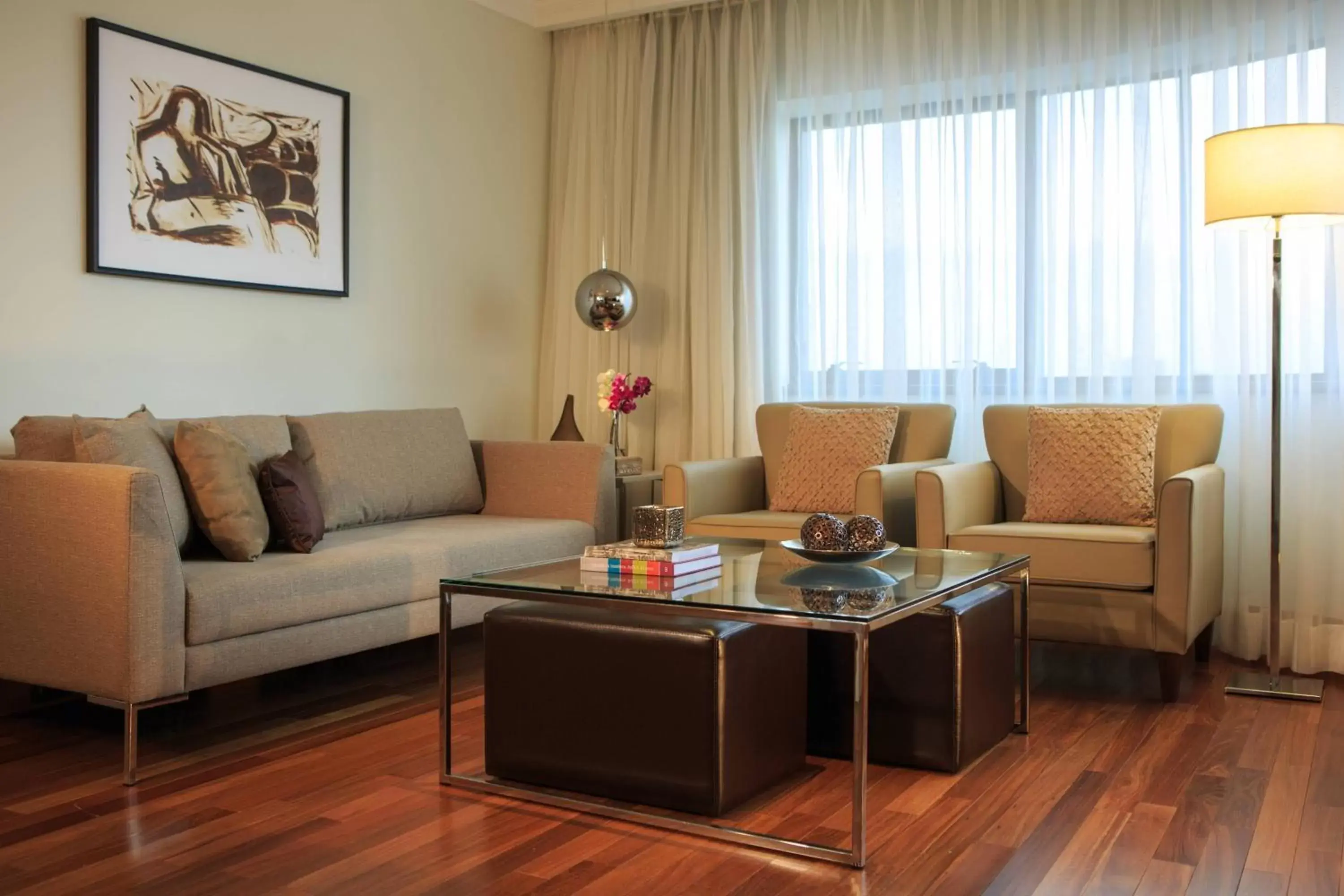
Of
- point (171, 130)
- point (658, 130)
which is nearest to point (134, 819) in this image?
point (171, 130)

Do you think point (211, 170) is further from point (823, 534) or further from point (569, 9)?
point (823, 534)

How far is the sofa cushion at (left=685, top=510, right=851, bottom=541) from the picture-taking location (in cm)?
399

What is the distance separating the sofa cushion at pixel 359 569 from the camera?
2.91 meters

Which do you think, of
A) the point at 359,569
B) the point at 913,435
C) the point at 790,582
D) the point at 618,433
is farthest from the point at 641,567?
the point at 618,433

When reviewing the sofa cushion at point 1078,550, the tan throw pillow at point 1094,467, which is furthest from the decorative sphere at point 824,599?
the tan throw pillow at point 1094,467

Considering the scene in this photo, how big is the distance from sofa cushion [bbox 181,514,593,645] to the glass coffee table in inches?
21.5

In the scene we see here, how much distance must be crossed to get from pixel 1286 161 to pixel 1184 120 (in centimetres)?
81

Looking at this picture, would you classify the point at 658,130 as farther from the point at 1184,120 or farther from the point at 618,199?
the point at 1184,120

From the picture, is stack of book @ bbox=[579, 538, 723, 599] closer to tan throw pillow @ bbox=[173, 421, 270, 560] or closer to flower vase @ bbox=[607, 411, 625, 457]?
tan throw pillow @ bbox=[173, 421, 270, 560]

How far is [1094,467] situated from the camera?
3838mm

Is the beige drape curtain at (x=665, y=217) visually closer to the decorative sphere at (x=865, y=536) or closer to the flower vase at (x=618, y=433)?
the flower vase at (x=618, y=433)

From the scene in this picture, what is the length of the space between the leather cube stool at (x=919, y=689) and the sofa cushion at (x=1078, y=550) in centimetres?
63

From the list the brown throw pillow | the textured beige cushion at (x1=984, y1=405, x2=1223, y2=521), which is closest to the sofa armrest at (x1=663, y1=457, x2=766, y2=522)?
the textured beige cushion at (x1=984, y1=405, x2=1223, y2=521)

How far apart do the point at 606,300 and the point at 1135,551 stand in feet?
7.59
